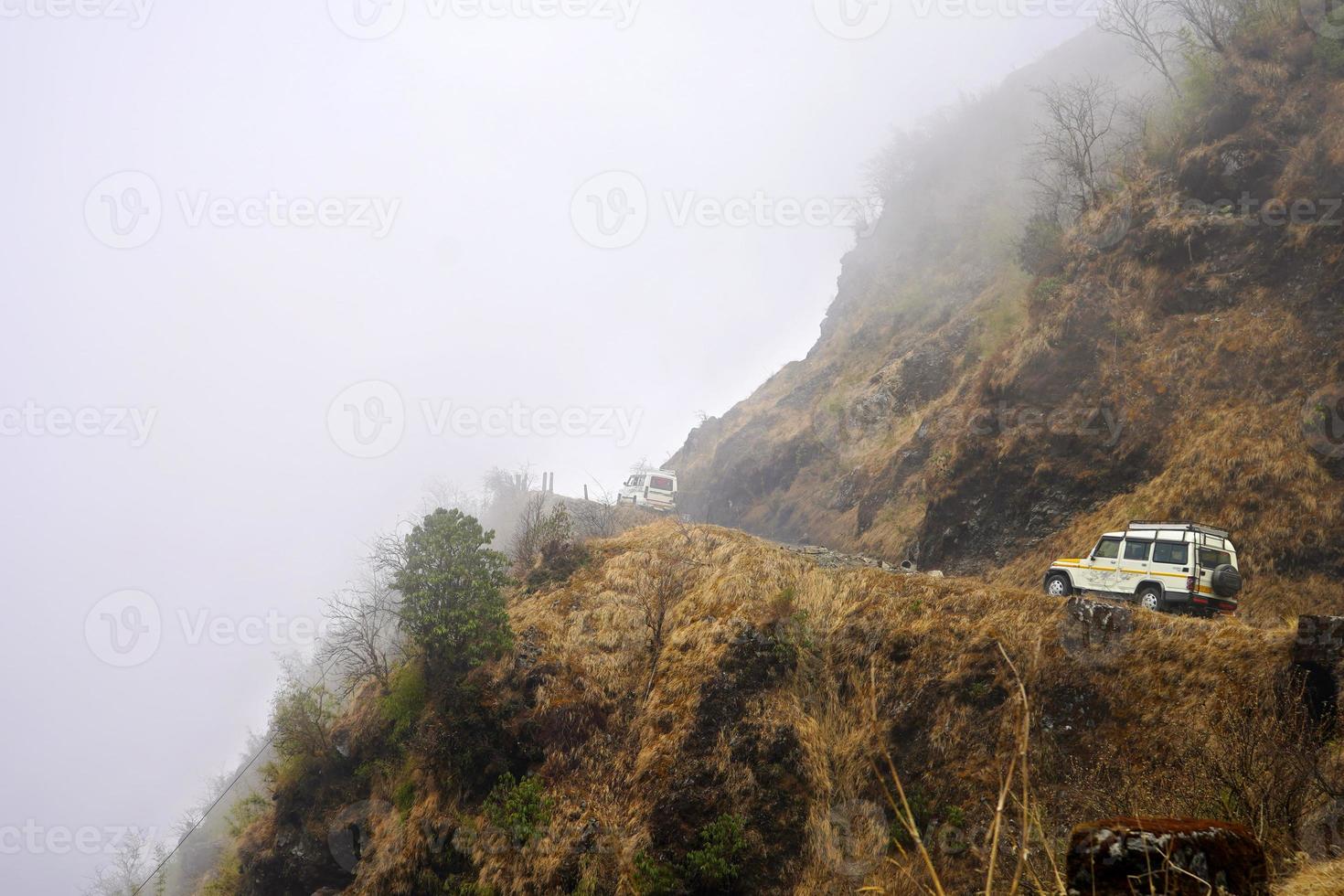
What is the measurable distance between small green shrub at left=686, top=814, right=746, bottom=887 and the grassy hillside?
0.03 m

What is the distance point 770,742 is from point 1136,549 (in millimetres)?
8476

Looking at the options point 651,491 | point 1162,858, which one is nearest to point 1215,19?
point 651,491

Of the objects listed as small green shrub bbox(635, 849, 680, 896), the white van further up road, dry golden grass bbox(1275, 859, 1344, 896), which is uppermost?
the white van further up road

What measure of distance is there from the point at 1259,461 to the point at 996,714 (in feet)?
30.5

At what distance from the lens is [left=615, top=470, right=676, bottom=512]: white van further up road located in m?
34.5

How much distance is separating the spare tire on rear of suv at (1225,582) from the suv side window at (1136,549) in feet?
4.05

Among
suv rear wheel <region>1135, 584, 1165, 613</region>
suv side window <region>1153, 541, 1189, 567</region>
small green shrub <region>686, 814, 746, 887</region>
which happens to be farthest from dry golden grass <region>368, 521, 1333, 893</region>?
suv side window <region>1153, 541, 1189, 567</region>

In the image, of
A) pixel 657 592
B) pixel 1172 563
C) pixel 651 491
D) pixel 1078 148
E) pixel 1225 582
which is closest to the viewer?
pixel 1225 582

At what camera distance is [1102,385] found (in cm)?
1984

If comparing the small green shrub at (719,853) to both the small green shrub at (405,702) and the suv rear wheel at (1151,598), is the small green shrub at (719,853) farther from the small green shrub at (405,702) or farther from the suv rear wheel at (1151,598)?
the suv rear wheel at (1151,598)

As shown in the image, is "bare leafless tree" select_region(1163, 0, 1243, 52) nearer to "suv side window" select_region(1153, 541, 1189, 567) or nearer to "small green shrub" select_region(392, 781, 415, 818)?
"suv side window" select_region(1153, 541, 1189, 567)

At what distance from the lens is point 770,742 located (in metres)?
13.1

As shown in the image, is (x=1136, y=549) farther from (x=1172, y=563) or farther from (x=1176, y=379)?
(x=1176, y=379)

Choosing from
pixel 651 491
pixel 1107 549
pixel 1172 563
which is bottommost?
pixel 1172 563
